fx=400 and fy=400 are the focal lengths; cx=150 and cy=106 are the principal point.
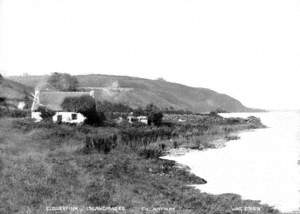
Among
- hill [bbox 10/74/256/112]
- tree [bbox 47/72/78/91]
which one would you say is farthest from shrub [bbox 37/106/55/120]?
tree [bbox 47/72/78/91]

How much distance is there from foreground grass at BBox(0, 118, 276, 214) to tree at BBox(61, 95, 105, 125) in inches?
599

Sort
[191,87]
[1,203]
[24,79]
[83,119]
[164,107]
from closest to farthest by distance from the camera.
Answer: [1,203], [83,119], [164,107], [191,87], [24,79]

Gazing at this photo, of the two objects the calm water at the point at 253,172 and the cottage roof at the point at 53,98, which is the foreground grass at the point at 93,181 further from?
the cottage roof at the point at 53,98

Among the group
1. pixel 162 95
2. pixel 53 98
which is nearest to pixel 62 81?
pixel 53 98

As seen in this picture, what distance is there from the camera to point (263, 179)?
23.7 metres

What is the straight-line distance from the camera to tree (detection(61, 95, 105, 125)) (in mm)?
50812

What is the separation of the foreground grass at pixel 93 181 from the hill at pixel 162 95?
40.0 meters

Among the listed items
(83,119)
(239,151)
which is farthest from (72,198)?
(83,119)

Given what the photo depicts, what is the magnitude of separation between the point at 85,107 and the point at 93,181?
3206cm

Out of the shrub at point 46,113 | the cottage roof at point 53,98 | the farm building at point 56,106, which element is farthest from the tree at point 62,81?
the shrub at point 46,113

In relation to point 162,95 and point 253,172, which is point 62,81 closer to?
point 162,95

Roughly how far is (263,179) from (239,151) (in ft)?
48.4

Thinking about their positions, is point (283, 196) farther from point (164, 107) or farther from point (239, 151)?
point (164, 107)

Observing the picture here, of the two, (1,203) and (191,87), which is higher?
(191,87)
